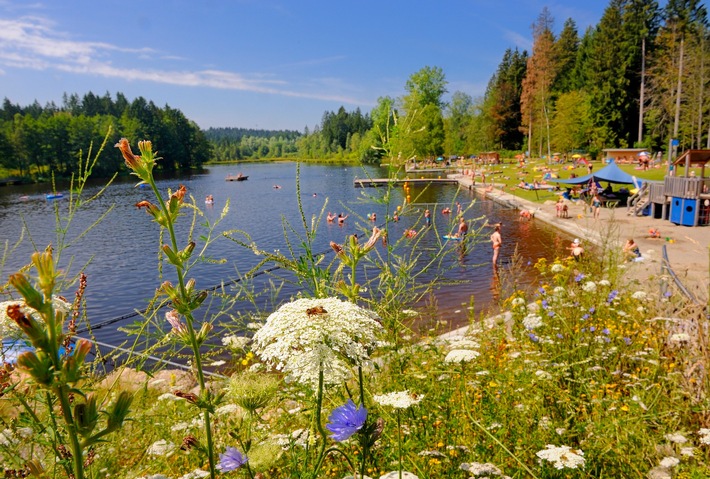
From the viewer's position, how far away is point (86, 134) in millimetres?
88875

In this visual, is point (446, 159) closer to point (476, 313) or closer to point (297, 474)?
point (476, 313)

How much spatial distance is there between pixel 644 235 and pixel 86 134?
320 ft

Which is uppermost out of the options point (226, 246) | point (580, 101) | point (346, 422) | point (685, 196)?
point (580, 101)

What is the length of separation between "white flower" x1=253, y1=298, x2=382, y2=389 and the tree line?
51.1m

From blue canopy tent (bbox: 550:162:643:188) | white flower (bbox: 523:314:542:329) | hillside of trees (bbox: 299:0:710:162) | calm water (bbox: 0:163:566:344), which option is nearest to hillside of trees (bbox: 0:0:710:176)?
hillside of trees (bbox: 299:0:710:162)

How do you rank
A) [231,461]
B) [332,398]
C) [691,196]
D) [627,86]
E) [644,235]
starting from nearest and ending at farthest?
[231,461] → [332,398] → [644,235] → [691,196] → [627,86]

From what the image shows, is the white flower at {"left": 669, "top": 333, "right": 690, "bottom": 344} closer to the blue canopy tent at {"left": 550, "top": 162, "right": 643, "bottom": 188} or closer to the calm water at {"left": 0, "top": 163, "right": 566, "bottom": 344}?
the calm water at {"left": 0, "top": 163, "right": 566, "bottom": 344}

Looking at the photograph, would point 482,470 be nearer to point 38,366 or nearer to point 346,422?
point 346,422

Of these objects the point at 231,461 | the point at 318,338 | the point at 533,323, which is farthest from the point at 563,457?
the point at 533,323

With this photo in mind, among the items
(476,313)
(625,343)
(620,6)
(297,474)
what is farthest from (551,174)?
(297,474)

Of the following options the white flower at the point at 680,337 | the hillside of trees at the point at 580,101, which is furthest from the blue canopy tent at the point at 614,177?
the white flower at the point at 680,337

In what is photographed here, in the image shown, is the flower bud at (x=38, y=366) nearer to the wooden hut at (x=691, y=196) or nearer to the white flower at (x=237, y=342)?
the white flower at (x=237, y=342)

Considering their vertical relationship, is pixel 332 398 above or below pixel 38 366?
below

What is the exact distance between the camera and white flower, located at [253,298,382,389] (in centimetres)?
137
